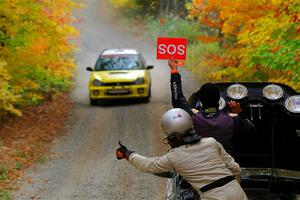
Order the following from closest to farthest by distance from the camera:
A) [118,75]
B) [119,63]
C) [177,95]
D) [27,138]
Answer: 1. [177,95]
2. [27,138]
3. [118,75]
4. [119,63]

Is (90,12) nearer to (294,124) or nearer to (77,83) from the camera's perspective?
(77,83)

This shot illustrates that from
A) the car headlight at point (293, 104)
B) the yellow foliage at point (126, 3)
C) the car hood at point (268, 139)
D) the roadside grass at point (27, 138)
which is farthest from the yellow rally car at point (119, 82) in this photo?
the yellow foliage at point (126, 3)

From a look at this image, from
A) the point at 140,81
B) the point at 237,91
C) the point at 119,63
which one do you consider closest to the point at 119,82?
the point at 140,81

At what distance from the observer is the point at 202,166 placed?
4801mm

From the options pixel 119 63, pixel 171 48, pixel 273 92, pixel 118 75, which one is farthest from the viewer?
pixel 119 63

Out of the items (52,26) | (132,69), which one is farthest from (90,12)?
(52,26)

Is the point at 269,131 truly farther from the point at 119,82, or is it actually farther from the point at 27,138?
the point at 119,82

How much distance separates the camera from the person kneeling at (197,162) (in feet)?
15.7

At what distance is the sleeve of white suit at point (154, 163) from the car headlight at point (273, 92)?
7.73ft

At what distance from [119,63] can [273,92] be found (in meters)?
15.7

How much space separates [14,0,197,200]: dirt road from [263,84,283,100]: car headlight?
14.2 feet

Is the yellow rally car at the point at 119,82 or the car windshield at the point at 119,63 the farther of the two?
the car windshield at the point at 119,63

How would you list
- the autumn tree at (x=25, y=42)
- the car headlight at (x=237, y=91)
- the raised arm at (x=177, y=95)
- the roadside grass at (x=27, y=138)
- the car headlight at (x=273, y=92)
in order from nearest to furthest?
1. the raised arm at (x=177, y=95)
2. the car headlight at (x=273, y=92)
3. the car headlight at (x=237, y=91)
4. the roadside grass at (x=27, y=138)
5. the autumn tree at (x=25, y=42)

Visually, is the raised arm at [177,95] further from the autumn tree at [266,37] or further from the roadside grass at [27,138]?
the roadside grass at [27,138]
